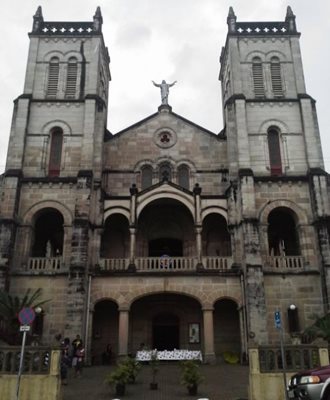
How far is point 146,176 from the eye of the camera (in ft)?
95.8

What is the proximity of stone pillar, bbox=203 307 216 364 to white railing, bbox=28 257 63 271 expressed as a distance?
8.36 metres

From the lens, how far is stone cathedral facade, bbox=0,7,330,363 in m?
23.7

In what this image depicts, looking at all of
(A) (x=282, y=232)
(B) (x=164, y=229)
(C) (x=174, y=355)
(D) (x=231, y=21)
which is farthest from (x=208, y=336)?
(D) (x=231, y=21)

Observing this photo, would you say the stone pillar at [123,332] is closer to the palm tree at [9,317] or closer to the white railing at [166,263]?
the white railing at [166,263]

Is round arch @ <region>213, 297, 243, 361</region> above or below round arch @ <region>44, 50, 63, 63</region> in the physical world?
below

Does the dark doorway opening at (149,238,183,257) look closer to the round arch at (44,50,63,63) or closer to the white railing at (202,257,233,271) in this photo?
the white railing at (202,257,233,271)

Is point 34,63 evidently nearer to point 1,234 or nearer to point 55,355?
point 1,234

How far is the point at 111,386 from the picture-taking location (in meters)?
15.4

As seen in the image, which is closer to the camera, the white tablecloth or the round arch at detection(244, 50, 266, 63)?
the white tablecloth

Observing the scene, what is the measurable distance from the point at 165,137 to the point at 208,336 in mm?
13692

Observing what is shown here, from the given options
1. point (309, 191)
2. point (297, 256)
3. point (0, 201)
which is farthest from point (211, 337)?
point (0, 201)

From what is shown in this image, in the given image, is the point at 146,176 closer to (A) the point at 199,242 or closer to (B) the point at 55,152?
(B) the point at 55,152

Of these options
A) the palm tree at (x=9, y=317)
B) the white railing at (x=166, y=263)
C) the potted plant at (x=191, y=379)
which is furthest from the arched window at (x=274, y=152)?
the palm tree at (x=9, y=317)

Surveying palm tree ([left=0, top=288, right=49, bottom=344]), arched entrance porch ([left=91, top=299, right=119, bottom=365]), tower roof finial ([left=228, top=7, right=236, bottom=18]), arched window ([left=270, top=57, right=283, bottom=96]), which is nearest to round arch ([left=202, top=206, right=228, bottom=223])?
arched entrance porch ([left=91, top=299, right=119, bottom=365])
